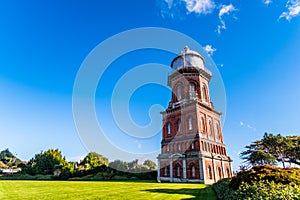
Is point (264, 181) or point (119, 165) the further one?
point (119, 165)

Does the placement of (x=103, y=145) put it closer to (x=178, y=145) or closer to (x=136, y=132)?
(x=136, y=132)

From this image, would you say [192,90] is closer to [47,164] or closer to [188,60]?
[188,60]

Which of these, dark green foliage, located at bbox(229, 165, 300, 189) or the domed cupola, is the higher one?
the domed cupola

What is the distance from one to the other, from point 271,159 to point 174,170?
17.3 metres

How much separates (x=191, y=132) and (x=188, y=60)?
1599 cm

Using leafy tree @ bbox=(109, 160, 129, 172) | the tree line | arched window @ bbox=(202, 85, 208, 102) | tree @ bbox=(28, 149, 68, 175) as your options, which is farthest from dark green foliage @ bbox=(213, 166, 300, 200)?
tree @ bbox=(28, 149, 68, 175)

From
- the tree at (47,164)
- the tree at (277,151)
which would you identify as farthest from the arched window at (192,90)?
the tree at (47,164)

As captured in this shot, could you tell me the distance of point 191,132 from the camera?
3055 centimetres

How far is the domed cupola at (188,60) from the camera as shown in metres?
38.2

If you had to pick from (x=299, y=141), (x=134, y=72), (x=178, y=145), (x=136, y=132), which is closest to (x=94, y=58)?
(x=134, y=72)

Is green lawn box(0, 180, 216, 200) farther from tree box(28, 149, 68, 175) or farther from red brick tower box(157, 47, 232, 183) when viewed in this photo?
tree box(28, 149, 68, 175)

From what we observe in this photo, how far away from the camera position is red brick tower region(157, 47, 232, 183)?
91.8ft

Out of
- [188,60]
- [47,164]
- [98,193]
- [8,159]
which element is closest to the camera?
[98,193]

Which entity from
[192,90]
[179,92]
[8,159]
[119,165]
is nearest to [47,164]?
[119,165]
